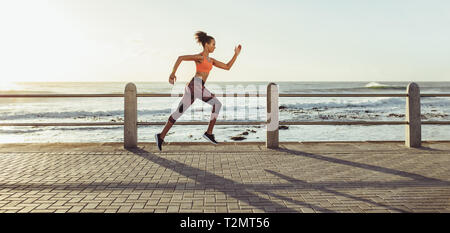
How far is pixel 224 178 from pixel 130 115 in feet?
10.6

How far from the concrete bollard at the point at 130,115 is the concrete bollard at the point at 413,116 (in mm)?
5853

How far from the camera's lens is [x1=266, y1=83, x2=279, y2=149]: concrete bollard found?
291 inches

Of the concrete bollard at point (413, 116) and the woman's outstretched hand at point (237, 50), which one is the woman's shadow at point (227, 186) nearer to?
the woman's outstretched hand at point (237, 50)

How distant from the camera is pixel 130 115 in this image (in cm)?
740

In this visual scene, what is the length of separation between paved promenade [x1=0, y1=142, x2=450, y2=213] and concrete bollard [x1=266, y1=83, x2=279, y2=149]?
0.27 m

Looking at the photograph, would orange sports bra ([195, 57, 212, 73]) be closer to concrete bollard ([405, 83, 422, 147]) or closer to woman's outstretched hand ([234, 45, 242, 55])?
woman's outstretched hand ([234, 45, 242, 55])

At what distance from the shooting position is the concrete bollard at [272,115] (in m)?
7.38

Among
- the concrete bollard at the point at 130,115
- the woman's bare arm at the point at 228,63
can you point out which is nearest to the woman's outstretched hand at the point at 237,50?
the woman's bare arm at the point at 228,63

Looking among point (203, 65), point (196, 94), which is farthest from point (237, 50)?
point (196, 94)

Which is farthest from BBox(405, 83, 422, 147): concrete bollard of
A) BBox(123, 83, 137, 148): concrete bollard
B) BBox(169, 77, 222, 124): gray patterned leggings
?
BBox(123, 83, 137, 148): concrete bollard

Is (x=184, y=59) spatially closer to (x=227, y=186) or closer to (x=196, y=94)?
(x=196, y=94)
